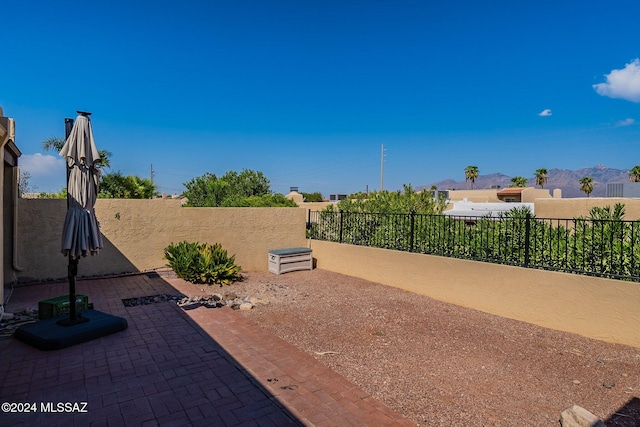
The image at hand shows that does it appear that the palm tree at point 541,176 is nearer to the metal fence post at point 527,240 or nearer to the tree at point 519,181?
the tree at point 519,181

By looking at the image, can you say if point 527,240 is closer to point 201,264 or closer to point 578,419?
point 578,419

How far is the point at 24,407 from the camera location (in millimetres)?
3047

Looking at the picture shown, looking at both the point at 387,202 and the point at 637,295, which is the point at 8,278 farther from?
the point at 637,295

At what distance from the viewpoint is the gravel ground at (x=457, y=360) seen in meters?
3.43

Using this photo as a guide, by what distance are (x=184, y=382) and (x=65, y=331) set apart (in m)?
2.14

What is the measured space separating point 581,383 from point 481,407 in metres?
1.63

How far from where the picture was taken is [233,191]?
25.2 meters

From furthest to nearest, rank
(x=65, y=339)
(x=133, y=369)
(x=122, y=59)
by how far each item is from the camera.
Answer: (x=122, y=59) < (x=65, y=339) < (x=133, y=369)

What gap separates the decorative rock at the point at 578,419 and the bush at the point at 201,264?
729 centimetres

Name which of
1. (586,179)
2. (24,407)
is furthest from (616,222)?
(586,179)

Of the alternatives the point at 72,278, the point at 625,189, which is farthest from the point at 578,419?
the point at 625,189

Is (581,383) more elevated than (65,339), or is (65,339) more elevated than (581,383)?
(65,339)

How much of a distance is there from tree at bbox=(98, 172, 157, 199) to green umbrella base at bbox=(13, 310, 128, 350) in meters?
12.5

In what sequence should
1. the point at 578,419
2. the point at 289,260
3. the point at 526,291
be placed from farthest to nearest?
the point at 289,260, the point at 526,291, the point at 578,419
